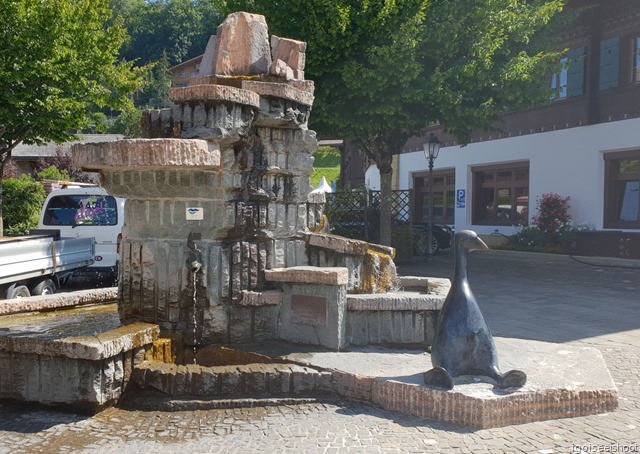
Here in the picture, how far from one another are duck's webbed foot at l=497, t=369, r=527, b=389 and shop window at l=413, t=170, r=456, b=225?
19168 mm

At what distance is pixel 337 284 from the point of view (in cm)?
518

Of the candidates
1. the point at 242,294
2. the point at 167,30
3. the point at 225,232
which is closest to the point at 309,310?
the point at 242,294

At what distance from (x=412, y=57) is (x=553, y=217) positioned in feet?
25.6

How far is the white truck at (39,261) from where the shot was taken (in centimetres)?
842

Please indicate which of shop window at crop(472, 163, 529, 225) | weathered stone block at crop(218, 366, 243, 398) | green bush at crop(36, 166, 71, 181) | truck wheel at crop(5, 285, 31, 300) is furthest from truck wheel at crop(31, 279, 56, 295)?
green bush at crop(36, 166, 71, 181)

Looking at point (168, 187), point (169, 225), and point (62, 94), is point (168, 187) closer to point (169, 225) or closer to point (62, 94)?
point (169, 225)

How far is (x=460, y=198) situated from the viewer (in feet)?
73.7

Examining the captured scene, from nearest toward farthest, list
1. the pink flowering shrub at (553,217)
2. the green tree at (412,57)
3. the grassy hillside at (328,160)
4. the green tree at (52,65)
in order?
the green tree at (412,57), the green tree at (52,65), the pink flowering shrub at (553,217), the grassy hillside at (328,160)

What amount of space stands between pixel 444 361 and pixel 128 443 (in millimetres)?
2270

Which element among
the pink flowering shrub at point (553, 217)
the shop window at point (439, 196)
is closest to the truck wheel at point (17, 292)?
the pink flowering shrub at point (553, 217)

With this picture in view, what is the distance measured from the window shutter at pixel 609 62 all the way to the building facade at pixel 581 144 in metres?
0.03

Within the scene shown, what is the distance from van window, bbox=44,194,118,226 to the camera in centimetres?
1127

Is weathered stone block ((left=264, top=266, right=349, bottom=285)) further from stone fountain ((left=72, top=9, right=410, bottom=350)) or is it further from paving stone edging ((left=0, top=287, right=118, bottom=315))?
paving stone edging ((left=0, top=287, right=118, bottom=315))

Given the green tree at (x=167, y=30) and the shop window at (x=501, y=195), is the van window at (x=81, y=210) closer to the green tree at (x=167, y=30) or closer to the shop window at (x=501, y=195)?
the shop window at (x=501, y=195)
